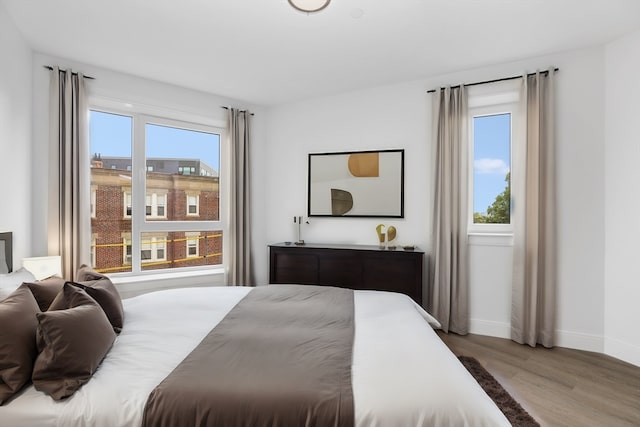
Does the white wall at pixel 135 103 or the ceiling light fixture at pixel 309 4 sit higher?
the ceiling light fixture at pixel 309 4

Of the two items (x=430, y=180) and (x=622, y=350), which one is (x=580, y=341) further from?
(x=430, y=180)

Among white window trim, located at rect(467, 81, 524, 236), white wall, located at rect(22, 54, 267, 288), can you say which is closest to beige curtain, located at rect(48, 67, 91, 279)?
white wall, located at rect(22, 54, 267, 288)

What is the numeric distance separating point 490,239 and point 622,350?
1.30 metres

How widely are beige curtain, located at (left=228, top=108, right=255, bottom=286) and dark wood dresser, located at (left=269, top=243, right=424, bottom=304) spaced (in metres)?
0.48

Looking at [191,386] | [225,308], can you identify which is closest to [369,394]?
[191,386]

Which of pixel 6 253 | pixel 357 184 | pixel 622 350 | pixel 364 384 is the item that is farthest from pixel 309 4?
pixel 622 350

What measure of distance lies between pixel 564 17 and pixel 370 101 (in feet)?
5.92

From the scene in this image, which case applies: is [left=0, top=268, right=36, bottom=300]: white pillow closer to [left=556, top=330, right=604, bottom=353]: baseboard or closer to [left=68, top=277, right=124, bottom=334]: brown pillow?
[left=68, top=277, right=124, bottom=334]: brown pillow

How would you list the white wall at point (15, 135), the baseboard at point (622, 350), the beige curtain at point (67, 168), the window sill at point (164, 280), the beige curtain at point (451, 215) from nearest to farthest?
the white wall at point (15, 135) < the baseboard at point (622, 350) < the beige curtain at point (67, 168) < the beige curtain at point (451, 215) < the window sill at point (164, 280)

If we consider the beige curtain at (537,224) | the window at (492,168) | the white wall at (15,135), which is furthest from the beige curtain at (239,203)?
the beige curtain at (537,224)

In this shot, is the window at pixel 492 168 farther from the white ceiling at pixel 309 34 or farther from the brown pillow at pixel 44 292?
the brown pillow at pixel 44 292

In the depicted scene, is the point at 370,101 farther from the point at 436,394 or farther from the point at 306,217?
the point at 436,394

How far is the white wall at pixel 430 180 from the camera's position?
9.06 ft

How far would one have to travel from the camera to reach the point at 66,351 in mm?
1214
